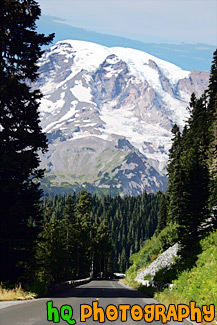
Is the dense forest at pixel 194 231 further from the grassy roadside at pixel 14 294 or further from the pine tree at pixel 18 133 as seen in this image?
the pine tree at pixel 18 133

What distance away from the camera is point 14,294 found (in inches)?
808

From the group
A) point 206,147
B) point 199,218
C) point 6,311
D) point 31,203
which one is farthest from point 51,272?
point 6,311

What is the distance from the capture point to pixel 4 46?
23906mm

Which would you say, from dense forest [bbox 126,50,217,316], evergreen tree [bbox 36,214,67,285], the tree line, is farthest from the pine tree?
evergreen tree [bbox 36,214,67,285]

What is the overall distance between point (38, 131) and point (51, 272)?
59.9m

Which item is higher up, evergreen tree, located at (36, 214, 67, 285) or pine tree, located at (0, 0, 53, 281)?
pine tree, located at (0, 0, 53, 281)

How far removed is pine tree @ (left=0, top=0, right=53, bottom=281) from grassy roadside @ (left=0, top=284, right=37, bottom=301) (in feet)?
4.47

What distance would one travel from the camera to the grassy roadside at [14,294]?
65.6ft

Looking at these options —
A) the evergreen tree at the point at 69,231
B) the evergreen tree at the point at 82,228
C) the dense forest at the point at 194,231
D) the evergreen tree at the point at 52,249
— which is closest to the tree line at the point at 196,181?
the dense forest at the point at 194,231

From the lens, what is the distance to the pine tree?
72.9ft

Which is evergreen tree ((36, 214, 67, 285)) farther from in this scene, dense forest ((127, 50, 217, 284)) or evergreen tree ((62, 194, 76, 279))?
dense forest ((127, 50, 217, 284))

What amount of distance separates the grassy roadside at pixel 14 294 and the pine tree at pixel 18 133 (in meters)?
1.36

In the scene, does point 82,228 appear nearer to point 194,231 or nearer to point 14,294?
point 194,231

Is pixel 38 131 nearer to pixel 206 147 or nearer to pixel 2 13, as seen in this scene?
pixel 2 13
